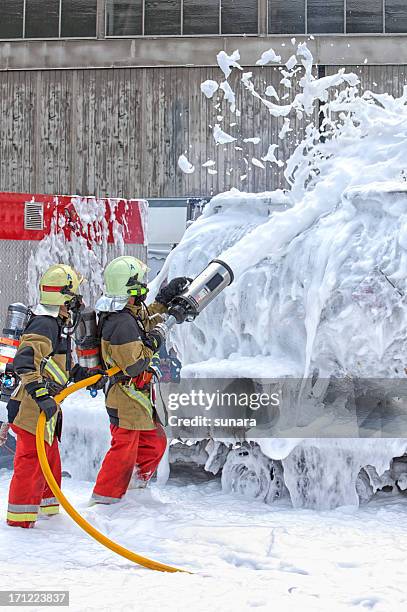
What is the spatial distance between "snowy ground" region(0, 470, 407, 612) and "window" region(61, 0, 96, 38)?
11.7 meters

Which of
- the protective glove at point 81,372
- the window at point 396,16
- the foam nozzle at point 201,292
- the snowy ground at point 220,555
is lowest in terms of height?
the snowy ground at point 220,555

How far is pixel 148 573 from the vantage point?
10.4 feet

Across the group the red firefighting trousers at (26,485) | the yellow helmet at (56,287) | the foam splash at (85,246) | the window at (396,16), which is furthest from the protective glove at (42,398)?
the window at (396,16)

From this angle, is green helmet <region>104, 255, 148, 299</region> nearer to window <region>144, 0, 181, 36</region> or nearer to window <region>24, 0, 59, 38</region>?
window <region>144, 0, 181, 36</region>

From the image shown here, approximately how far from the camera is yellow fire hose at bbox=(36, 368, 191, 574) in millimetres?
3230

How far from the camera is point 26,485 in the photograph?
393cm

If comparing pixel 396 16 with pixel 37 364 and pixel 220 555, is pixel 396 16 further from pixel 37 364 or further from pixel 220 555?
pixel 220 555

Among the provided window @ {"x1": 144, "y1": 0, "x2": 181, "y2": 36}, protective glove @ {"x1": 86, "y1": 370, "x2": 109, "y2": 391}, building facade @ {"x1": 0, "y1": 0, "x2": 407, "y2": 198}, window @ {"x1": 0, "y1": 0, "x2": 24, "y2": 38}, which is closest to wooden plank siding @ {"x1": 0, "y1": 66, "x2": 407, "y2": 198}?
building facade @ {"x1": 0, "y1": 0, "x2": 407, "y2": 198}

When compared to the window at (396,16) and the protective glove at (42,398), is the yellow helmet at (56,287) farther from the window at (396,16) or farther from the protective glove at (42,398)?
the window at (396,16)

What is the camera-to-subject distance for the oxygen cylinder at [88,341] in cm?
424

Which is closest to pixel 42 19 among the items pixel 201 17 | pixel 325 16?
pixel 201 17

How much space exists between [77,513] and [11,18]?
43.3ft

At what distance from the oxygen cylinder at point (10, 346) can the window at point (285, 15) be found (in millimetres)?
10806

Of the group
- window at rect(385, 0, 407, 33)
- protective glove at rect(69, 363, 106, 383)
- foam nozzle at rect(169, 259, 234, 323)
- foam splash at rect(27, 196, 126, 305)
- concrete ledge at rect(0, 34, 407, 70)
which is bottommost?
protective glove at rect(69, 363, 106, 383)
